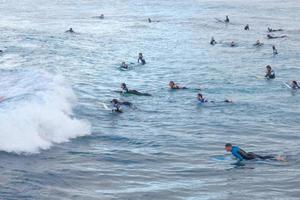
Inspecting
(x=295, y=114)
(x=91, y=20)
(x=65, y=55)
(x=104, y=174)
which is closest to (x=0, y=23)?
(x=91, y=20)

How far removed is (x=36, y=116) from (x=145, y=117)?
5.51m

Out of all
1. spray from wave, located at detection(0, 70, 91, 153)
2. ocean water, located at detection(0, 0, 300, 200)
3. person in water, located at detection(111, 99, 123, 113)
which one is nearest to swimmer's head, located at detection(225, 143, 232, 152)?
ocean water, located at detection(0, 0, 300, 200)

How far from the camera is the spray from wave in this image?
22.3 meters

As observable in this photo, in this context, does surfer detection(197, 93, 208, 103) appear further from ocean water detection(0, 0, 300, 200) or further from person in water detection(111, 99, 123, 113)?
person in water detection(111, 99, 123, 113)

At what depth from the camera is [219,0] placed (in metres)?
105

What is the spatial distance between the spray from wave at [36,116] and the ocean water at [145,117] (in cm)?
7

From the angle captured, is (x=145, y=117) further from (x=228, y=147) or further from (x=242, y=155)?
(x=242, y=155)

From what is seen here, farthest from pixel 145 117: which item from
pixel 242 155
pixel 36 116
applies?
pixel 242 155

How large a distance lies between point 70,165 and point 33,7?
245ft

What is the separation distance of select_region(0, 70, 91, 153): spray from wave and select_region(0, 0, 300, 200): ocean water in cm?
7

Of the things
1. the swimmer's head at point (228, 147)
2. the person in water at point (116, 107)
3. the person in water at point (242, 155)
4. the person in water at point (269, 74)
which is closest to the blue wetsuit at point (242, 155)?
the person in water at point (242, 155)

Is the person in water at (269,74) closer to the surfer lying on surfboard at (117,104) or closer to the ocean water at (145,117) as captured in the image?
the ocean water at (145,117)

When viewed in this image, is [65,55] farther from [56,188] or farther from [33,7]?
[33,7]

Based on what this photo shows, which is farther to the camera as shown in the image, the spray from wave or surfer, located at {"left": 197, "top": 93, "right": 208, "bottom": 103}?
surfer, located at {"left": 197, "top": 93, "right": 208, "bottom": 103}
